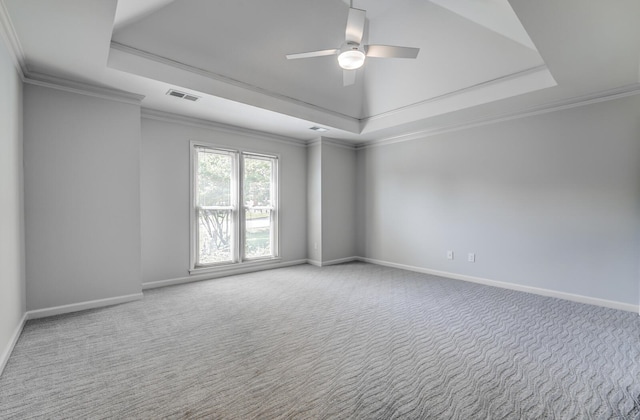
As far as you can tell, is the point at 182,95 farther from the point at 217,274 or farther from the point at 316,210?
the point at 316,210

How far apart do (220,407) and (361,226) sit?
16.2 feet

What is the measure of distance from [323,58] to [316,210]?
2.82 metres

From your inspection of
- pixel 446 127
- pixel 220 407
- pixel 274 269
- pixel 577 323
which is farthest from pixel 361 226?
pixel 220 407

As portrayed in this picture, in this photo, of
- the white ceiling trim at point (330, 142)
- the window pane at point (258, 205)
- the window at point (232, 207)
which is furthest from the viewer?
the white ceiling trim at point (330, 142)

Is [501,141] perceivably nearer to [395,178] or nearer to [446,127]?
[446,127]

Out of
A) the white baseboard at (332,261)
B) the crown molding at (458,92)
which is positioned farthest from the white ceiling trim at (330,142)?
the white baseboard at (332,261)

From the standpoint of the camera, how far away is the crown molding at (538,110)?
3.46m

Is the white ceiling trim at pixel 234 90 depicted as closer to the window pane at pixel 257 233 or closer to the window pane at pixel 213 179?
the window pane at pixel 213 179

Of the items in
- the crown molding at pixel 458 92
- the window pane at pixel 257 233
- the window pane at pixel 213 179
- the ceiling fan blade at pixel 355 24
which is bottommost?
the window pane at pixel 257 233

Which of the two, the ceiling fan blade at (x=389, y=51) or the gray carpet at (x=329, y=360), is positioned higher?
the ceiling fan blade at (x=389, y=51)

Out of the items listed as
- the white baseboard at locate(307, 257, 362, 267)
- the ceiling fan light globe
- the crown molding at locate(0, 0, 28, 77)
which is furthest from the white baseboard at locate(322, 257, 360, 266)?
the crown molding at locate(0, 0, 28, 77)

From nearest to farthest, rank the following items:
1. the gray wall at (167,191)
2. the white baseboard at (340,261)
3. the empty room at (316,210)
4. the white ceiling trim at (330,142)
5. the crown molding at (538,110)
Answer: the empty room at (316,210) → the crown molding at (538,110) → the gray wall at (167,191) → the white ceiling trim at (330,142) → the white baseboard at (340,261)

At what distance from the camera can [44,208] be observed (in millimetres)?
3148

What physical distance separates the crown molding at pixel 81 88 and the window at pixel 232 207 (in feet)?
3.77
